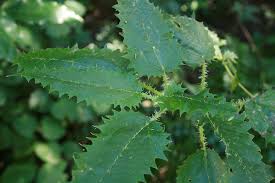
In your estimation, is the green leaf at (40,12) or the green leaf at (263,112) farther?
the green leaf at (40,12)

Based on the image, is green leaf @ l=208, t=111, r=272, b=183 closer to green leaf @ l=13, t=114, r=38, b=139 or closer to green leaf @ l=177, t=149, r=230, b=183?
green leaf @ l=177, t=149, r=230, b=183

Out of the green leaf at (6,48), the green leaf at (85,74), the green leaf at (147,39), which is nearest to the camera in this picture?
the green leaf at (85,74)

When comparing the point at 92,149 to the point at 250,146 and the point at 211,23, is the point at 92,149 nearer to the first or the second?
the point at 250,146

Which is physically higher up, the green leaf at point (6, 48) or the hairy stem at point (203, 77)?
the hairy stem at point (203, 77)

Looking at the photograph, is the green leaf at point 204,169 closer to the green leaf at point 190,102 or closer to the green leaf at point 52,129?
the green leaf at point 190,102

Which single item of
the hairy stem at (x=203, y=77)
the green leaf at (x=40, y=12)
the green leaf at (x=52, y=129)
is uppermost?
the hairy stem at (x=203, y=77)

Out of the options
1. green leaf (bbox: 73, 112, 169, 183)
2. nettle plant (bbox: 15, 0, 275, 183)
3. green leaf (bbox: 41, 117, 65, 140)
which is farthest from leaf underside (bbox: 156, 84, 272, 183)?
green leaf (bbox: 41, 117, 65, 140)

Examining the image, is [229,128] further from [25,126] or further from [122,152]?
[25,126]

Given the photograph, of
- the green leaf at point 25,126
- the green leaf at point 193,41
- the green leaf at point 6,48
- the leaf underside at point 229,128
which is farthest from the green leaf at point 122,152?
the green leaf at point 25,126

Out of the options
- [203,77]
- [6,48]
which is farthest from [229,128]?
[6,48]
